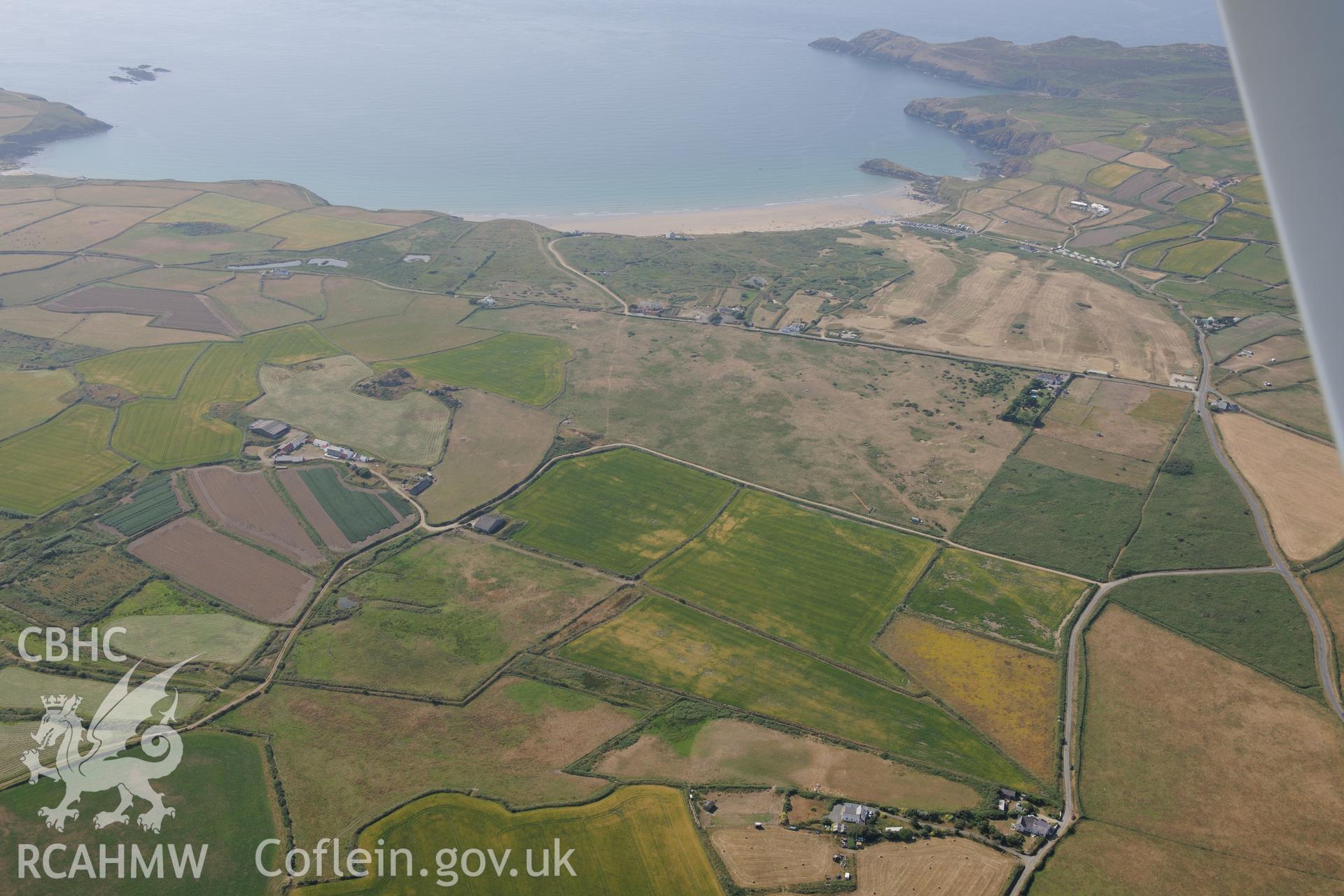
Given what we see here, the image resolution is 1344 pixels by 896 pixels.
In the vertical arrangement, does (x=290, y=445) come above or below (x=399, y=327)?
below

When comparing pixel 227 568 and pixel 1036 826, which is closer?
pixel 1036 826

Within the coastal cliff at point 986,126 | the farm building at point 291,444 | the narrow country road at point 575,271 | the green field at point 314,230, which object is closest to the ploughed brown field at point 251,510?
the farm building at point 291,444

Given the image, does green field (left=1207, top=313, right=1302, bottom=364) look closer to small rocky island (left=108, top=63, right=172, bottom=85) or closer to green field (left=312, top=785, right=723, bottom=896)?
green field (left=312, top=785, right=723, bottom=896)

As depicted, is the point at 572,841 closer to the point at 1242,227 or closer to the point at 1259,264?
the point at 1259,264

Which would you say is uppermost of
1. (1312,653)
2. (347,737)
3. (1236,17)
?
(1236,17)

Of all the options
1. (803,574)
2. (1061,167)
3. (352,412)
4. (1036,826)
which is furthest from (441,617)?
(1061,167)

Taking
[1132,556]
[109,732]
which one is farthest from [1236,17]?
[1132,556]

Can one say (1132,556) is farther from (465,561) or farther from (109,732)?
(109,732)

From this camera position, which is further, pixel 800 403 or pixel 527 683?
pixel 800 403
